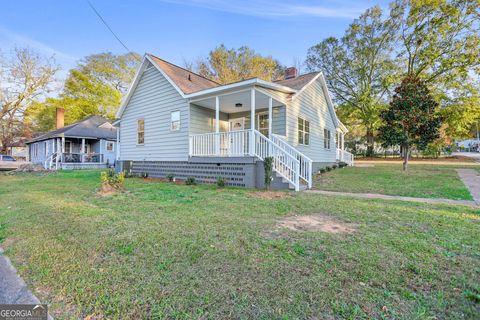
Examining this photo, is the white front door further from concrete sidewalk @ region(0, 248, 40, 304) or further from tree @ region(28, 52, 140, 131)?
tree @ region(28, 52, 140, 131)

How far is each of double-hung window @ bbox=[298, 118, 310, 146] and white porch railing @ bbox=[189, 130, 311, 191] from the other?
9.81ft

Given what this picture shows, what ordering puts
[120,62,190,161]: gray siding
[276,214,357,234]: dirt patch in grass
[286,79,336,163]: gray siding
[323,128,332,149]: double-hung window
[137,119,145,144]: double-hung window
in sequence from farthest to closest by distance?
[323,128,332,149]: double-hung window
[137,119,145,144]: double-hung window
[120,62,190,161]: gray siding
[286,79,336,163]: gray siding
[276,214,357,234]: dirt patch in grass

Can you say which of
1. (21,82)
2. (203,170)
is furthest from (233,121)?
(21,82)

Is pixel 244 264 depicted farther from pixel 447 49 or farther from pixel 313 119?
pixel 447 49

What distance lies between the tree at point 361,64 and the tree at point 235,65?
16.6ft

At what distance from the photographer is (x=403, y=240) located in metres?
3.29

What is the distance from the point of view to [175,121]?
1130 cm

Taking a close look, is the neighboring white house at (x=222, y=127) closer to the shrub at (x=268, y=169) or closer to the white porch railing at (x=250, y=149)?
the white porch railing at (x=250, y=149)

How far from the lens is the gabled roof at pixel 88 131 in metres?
20.5

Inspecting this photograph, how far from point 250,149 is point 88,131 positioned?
19744 millimetres

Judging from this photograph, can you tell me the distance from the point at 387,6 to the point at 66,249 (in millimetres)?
28691

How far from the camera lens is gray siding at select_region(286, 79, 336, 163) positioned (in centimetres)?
1084

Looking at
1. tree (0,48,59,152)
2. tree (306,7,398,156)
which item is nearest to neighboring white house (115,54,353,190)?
tree (306,7,398,156)

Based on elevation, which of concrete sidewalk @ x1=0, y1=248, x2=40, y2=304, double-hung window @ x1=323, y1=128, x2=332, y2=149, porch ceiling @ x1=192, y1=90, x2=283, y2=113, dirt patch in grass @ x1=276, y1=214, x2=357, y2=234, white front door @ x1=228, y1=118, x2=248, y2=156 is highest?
porch ceiling @ x1=192, y1=90, x2=283, y2=113
